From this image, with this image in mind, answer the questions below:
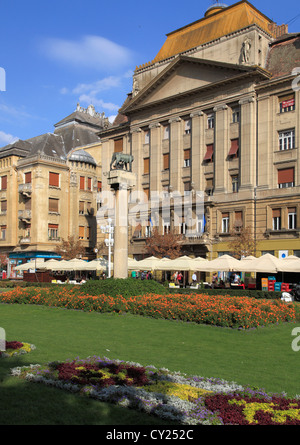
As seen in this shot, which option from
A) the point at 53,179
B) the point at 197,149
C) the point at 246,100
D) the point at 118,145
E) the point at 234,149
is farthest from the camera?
the point at 53,179

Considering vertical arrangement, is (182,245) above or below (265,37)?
below

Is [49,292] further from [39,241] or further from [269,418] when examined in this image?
[39,241]

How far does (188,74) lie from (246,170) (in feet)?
38.9

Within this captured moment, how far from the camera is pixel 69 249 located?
186ft

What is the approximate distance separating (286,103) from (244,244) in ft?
39.9

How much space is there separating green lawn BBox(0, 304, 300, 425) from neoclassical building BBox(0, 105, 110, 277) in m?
40.6

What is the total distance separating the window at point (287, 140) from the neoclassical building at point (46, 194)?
78.9ft

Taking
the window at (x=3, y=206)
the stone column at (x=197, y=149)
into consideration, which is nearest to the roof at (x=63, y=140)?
the window at (x=3, y=206)

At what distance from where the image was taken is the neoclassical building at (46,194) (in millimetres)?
59906

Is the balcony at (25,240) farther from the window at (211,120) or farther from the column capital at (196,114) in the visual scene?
the window at (211,120)

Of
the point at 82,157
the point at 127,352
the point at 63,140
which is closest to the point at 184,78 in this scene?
the point at 82,157

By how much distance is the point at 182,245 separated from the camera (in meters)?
44.8

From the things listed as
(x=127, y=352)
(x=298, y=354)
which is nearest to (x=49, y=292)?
(x=127, y=352)

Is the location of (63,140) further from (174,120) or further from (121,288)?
(121,288)
